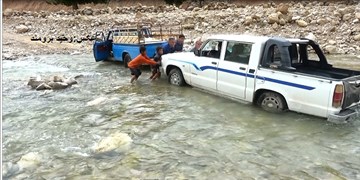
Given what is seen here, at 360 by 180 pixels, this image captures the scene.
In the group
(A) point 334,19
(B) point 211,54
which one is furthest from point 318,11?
(B) point 211,54

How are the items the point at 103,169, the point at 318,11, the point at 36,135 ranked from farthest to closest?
the point at 318,11 < the point at 36,135 < the point at 103,169

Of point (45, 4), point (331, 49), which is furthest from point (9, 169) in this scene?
point (45, 4)

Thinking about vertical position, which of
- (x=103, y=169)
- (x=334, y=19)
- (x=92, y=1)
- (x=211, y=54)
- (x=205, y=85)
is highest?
(x=92, y=1)

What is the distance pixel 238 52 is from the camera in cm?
831

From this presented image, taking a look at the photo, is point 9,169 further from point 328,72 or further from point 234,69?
point 328,72

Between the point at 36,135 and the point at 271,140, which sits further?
the point at 36,135

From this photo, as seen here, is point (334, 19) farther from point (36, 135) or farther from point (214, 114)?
point (36, 135)

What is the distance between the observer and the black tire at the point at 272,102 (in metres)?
7.56

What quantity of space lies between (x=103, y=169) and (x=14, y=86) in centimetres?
760

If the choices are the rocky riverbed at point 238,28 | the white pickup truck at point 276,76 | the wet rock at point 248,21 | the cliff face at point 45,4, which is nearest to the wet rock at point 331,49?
the rocky riverbed at point 238,28

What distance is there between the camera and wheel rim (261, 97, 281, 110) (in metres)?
7.67

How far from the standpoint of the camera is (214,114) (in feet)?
26.1

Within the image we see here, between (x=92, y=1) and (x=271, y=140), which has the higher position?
(x=92, y=1)

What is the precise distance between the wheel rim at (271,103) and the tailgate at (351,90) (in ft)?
4.70
